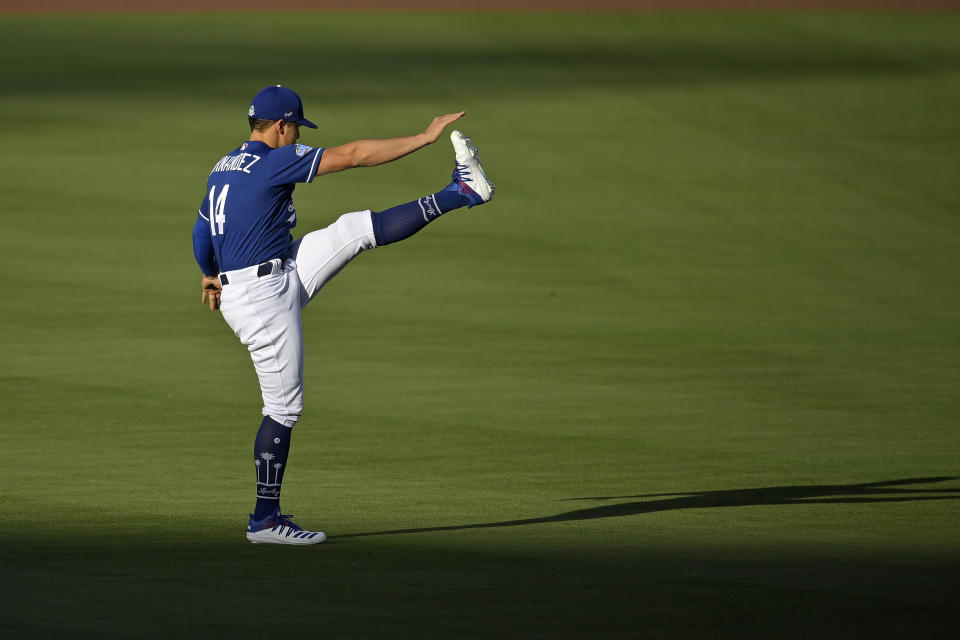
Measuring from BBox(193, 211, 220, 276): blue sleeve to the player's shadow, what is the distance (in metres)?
1.97

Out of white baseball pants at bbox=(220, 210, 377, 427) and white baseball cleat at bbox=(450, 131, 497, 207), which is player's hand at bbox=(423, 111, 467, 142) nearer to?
white baseball cleat at bbox=(450, 131, 497, 207)

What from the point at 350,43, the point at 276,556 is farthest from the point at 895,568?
the point at 350,43

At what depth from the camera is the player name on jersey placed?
320 inches

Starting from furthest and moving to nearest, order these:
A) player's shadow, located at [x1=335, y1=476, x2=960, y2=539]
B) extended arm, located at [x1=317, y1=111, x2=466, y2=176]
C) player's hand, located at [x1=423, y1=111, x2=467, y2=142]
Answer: player's shadow, located at [x1=335, y1=476, x2=960, y2=539] → player's hand, located at [x1=423, y1=111, x2=467, y2=142] → extended arm, located at [x1=317, y1=111, x2=466, y2=176]

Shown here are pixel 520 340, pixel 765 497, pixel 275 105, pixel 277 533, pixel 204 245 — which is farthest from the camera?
pixel 520 340

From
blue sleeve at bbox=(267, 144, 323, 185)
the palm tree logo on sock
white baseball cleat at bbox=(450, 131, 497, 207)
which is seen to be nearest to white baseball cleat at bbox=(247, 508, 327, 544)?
the palm tree logo on sock

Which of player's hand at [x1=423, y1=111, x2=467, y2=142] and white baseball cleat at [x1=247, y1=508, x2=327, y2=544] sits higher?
player's hand at [x1=423, y1=111, x2=467, y2=142]

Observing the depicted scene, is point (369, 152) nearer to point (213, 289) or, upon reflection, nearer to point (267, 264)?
point (267, 264)

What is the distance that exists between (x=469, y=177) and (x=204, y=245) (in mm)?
1391

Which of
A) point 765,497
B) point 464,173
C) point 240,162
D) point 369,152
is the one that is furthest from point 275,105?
point 765,497

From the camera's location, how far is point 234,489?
387 inches

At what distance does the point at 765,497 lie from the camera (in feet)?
31.3

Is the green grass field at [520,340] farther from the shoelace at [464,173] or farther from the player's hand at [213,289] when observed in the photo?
the shoelace at [464,173]

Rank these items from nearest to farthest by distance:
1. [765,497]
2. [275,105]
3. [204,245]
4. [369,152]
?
[369,152] → [275,105] → [204,245] → [765,497]
